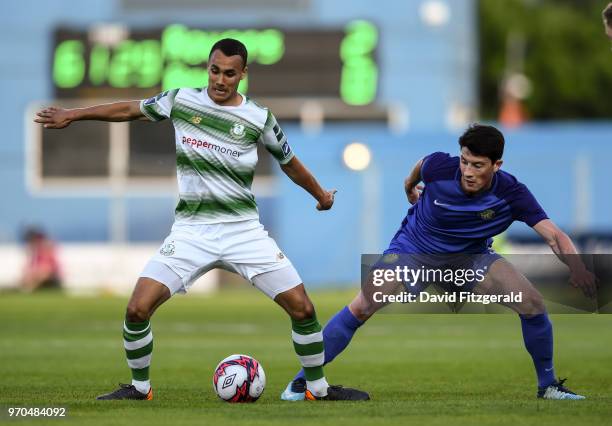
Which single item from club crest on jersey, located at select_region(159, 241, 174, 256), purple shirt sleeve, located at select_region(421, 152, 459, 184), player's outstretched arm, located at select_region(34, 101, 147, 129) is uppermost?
player's outstretched arm, located at select_region(34, 101, 147, 129)

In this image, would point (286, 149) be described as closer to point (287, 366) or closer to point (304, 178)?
point (304, 178)

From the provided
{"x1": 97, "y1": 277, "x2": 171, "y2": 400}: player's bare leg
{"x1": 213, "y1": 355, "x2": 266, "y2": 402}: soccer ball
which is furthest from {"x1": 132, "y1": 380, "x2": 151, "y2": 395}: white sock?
{"x1": 213, "y1": 355, "x2": 266, "y2": 402}: soccer ball

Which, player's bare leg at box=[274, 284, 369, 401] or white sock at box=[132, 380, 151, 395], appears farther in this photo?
white sock at box=[132, 380, 151, 395]

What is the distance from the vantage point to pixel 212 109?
371 inches

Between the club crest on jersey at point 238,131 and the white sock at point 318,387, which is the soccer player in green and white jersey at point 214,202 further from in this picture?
the white sock at point 318,387

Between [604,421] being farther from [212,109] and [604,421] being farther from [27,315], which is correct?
[27,315]

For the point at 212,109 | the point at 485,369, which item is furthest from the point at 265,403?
the point at 485,369

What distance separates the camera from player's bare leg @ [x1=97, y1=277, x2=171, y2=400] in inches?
364

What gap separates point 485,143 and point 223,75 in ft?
5.92

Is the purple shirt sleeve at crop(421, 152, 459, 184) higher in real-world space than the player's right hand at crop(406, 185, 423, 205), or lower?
higher

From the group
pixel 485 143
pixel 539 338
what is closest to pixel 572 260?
pixel 539 338

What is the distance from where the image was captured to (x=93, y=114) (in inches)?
372

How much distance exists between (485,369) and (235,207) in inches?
166

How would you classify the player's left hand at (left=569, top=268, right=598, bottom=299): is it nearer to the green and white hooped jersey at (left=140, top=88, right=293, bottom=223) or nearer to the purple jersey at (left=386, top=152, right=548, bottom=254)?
the purple jersey at (left=386, top=152, right=548, bottom=254)
